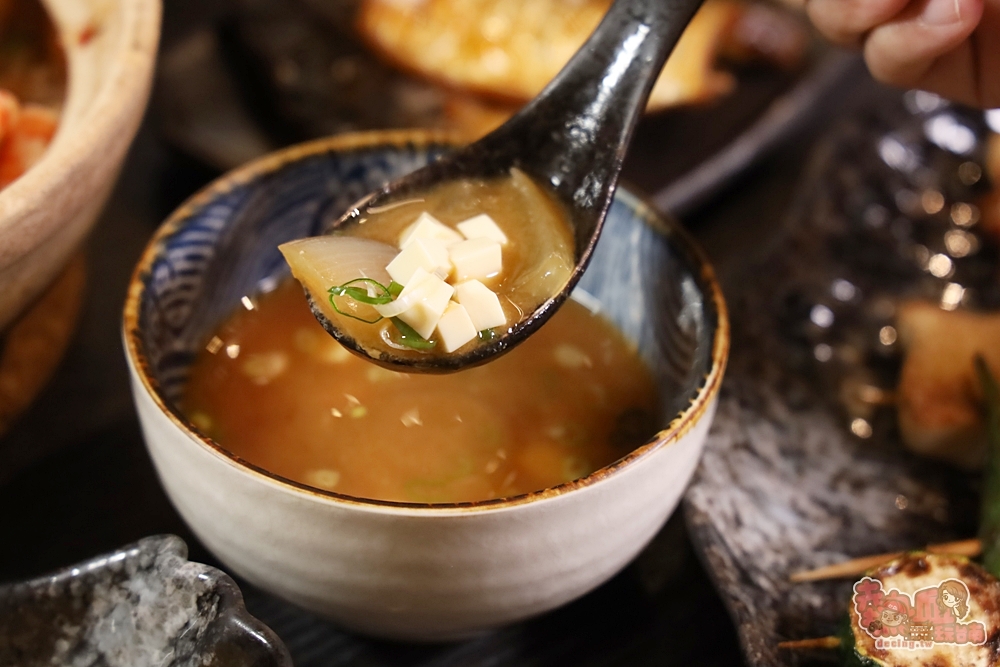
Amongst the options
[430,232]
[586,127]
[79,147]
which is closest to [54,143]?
[79,147]

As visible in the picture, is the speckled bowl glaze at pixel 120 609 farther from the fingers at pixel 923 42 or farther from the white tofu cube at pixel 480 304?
the fingers at pixel 923 42

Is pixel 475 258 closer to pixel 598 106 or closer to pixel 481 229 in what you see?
pixel 481 229

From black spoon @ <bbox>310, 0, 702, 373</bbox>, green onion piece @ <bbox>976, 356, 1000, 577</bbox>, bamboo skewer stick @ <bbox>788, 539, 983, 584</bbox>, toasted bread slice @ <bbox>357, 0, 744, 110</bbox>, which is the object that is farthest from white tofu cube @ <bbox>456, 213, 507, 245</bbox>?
toasted bread slice @ <bbox>357, 0, 744, 110</bbox>

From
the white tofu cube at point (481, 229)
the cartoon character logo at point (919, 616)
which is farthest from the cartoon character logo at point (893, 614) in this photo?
the white tofu cube at point (481, 229)

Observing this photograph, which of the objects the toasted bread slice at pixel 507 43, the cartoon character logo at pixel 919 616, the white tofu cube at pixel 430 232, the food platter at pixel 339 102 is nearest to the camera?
the cartoon character logo at pixel 919 616

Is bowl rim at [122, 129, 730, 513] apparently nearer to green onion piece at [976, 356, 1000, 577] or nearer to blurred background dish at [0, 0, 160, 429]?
blurred background dish at [0, 0, 160, 429]

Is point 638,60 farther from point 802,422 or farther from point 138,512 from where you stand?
point 138,512
